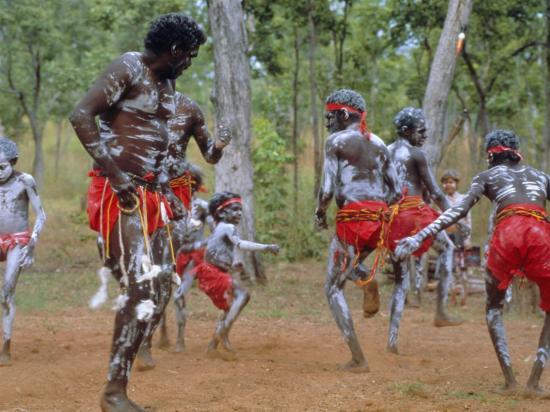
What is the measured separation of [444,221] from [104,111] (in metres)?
2.50

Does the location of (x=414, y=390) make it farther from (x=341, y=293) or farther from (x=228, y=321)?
(x=228, y=321)

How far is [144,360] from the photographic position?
22.5 ft

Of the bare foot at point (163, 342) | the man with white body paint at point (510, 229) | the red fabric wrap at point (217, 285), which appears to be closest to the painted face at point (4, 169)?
the red fabric wrap at point (217, 285)

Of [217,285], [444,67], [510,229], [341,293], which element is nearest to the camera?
[510,229]

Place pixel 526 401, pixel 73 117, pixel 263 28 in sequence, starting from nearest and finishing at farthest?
pixel 73 117
pixel 526 401
pixel 263 28

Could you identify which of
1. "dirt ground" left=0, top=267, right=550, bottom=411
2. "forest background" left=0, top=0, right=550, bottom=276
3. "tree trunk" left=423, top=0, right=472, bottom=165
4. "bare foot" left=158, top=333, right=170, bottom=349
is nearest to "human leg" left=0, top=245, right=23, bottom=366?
"dirt ground" left=0, top=267, right=550, bottom=411

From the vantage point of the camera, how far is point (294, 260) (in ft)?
62.0

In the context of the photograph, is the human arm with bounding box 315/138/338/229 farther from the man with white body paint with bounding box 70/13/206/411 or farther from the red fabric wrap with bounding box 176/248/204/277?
the man with white body paint with bounding box 70/13/206/411

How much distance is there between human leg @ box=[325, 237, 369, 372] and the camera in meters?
6.81

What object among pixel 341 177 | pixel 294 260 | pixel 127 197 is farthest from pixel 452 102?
pixel 127 197

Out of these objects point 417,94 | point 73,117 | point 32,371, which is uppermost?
point 417,94

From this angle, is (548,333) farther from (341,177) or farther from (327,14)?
(327,14)

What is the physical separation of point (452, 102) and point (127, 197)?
3316 cm

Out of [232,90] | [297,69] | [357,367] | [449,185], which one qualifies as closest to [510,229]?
[357,367]
